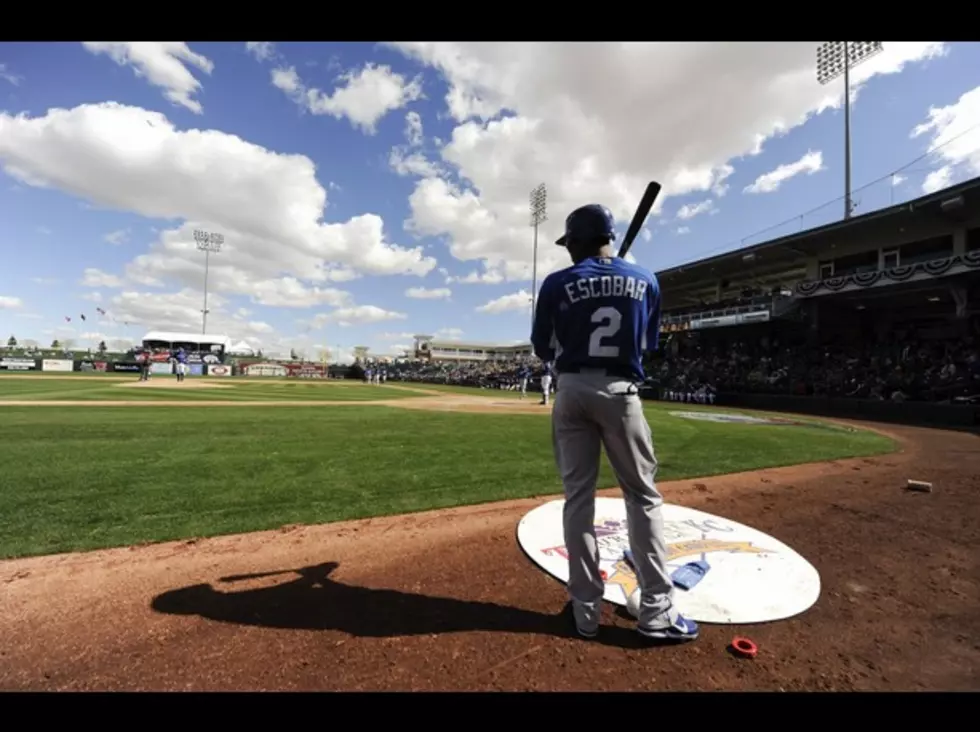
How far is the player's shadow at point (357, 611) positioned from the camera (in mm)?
2465

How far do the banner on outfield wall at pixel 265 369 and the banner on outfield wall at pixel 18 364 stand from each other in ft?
69.4

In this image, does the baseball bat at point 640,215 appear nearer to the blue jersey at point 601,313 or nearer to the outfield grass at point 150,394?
the blue jersey at point 601,313

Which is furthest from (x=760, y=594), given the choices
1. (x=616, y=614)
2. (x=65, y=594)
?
(x=65, y=594)

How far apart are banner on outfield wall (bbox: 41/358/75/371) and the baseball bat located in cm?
6850

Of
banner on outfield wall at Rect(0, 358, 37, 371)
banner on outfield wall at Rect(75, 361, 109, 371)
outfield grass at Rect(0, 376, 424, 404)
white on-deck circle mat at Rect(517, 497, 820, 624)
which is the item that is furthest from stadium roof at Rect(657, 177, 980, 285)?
banner on outfield wall at Rect(0, 358, 37, 371)

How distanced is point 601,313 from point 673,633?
1778mm

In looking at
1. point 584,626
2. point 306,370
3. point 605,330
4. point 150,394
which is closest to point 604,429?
point 605,330

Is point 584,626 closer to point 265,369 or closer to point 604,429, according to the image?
point 604,429

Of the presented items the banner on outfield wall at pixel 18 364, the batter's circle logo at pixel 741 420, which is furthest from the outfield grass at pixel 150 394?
the banner on outfield wall at pixel 18 364

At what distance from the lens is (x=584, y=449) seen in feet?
8.43

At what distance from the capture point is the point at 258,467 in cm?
634
